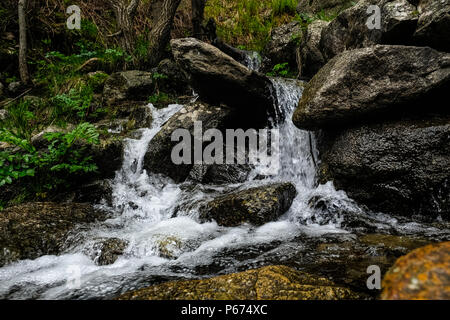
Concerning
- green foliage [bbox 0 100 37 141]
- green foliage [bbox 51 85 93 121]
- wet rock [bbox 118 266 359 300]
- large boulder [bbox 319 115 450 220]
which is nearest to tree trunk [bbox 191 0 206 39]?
green foliage [bbox 51 85 93 121]

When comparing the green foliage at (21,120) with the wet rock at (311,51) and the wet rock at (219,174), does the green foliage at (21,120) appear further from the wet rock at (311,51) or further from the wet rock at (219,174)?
the wet rock at (311,51)

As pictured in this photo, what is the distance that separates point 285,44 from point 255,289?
728cm

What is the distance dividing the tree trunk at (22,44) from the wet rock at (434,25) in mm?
7702

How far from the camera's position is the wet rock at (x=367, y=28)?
3.70 m

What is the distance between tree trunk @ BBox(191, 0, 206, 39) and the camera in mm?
7371

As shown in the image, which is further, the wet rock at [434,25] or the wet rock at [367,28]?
the wet rock at [367,28]

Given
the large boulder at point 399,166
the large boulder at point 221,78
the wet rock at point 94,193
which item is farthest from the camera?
the large boulder at point 221,78

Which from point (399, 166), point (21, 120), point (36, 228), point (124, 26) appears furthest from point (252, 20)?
point (36, 228)

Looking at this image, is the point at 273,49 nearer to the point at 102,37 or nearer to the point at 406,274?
the point at 102,37

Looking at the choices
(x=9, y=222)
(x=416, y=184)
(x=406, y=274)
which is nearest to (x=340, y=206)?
(x=416, y=184)

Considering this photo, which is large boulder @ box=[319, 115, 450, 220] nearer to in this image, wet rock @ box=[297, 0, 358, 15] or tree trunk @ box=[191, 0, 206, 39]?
tree trunk @ box=[191, 0, 206, 39]

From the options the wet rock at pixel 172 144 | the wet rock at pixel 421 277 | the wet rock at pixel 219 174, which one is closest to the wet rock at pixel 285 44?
the wet rock at pixel 172 144

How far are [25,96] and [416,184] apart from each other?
751 centimetres

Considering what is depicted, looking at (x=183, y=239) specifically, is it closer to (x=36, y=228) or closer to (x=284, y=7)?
(x=36, y=228)
